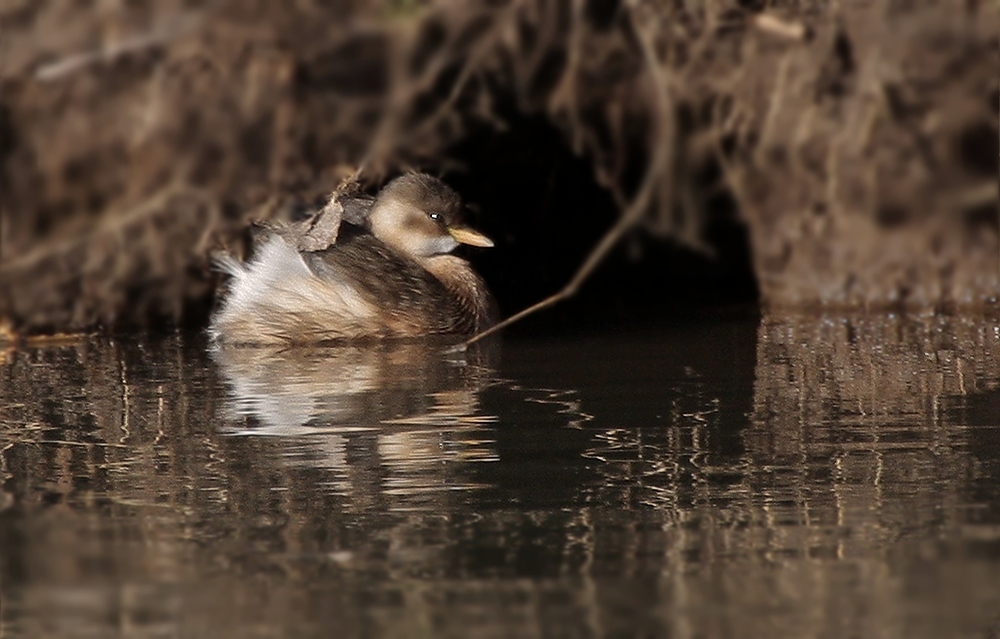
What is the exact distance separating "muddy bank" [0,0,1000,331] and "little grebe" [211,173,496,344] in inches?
32.9

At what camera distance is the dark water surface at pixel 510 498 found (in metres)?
3.57

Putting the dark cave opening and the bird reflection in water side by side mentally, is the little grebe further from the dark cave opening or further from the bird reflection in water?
the dark cave opening

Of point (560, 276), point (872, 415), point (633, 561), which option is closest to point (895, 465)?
point (872, 415)

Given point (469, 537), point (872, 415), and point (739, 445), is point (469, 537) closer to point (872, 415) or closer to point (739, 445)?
point (739, 445)

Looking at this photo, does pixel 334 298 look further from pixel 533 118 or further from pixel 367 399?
pixel 533 118

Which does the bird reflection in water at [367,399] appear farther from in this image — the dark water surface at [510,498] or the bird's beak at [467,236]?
the bird's beak at [467,236]

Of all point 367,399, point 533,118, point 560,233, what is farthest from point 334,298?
point 560,233

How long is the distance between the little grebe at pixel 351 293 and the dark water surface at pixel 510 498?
518 millimetres

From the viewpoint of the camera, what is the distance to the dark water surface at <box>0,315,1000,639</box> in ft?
11.7

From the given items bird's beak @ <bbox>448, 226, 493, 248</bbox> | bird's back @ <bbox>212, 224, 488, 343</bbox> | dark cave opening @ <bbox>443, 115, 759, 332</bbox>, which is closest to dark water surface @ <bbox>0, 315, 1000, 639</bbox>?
bird's back @ <bbox>212, 224, 488, 343</bbox>

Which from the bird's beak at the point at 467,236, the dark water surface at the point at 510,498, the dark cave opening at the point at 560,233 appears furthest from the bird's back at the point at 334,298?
the dark cave opening at the point at 560,233

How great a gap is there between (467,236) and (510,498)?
327 cm

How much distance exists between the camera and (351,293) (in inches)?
273

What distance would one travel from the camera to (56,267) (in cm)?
807
